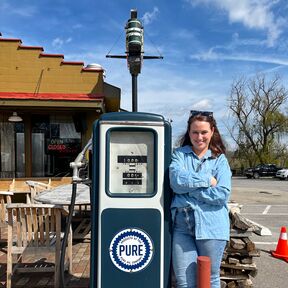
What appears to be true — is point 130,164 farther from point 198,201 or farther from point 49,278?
point 49,278

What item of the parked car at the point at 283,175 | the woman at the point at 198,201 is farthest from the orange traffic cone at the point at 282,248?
the parked car at the point at 283,175

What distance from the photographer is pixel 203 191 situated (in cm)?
243

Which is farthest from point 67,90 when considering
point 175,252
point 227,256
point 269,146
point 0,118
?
point 269,146

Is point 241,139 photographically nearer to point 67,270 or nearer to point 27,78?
point 27,78

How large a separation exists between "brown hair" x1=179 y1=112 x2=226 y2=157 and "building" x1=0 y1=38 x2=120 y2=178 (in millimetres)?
7055

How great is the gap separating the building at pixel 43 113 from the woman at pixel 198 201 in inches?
284

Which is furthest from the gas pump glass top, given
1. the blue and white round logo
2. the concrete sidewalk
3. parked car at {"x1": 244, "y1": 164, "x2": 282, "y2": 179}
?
parked car at {"x1": 244, "y1": 164, "x2": 282, "y2": 179}

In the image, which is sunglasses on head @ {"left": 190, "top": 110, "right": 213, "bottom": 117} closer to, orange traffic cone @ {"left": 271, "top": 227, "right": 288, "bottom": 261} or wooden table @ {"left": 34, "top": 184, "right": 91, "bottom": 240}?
wooden table @ {"left": 34, "top": 184, "right": 91, "bottom": 240}

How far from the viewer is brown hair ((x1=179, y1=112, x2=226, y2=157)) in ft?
8.60

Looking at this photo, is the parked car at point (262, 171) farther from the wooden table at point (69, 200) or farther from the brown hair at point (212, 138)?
the brown hair at point (212, 138)

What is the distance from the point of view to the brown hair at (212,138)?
103 inches

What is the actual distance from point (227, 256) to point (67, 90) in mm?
7321

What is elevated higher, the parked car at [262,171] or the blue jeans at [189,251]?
the blue jeans at [189,251]

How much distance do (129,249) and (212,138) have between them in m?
1.05
